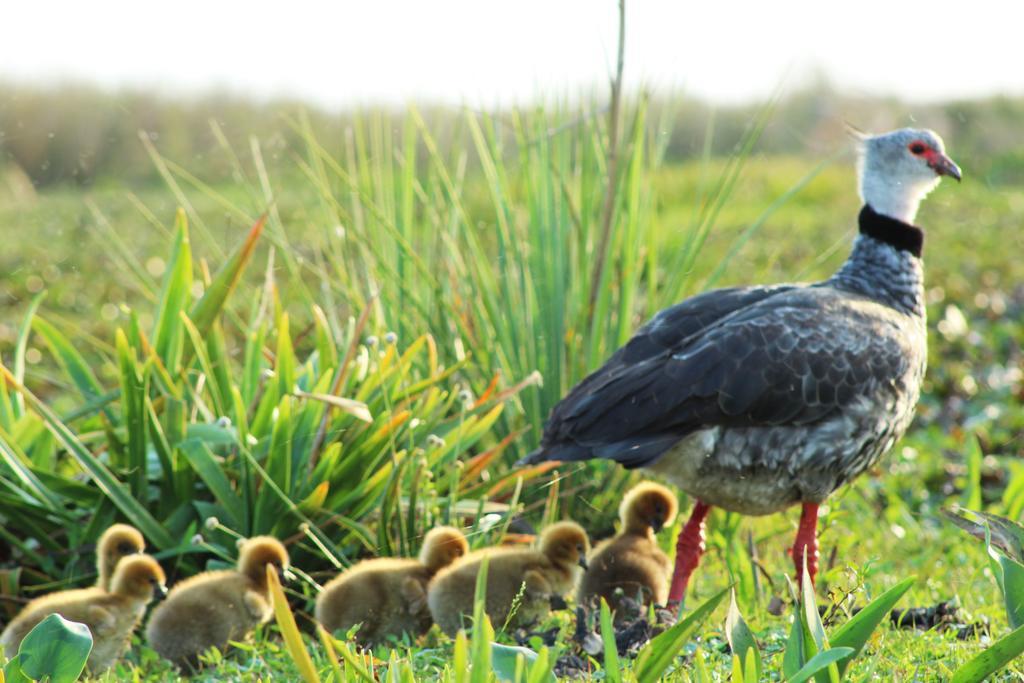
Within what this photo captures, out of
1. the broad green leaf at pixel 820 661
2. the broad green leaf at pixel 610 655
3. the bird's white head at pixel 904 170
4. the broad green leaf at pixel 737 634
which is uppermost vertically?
the bird's white head at pixel 904 170

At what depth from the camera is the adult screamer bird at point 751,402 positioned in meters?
3.60

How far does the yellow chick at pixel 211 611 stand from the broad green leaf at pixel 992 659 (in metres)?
1.87

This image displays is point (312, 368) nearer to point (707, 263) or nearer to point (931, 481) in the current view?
point (931, 481)

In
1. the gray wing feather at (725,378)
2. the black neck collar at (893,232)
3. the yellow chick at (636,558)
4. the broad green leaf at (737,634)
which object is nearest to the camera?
the broad green leaf at (737,634)

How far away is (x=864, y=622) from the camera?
2.39 meters

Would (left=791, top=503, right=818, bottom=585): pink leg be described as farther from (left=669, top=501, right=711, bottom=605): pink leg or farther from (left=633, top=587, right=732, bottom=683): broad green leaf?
(left=633, top=587, right=732, bottom=683): broad green leaf

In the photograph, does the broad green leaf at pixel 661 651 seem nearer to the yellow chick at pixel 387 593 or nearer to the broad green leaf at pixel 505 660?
the broad green leaf at pixel 505 660

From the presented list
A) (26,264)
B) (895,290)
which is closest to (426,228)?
(895,290)

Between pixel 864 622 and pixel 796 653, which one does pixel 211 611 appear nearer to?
pixel 796 653

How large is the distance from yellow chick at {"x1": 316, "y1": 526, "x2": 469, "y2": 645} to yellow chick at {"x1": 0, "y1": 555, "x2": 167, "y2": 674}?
19.6 inches

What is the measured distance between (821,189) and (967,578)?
10.8 meters

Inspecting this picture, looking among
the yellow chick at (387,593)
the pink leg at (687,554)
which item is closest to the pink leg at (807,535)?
the pink leg at (687,554)

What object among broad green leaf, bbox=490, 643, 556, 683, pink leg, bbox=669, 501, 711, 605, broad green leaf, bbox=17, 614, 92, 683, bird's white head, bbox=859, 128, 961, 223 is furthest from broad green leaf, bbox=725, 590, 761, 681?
bird's white head, bbox=859, 128, 961, 223

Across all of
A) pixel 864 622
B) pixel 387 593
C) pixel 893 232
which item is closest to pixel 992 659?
pixel 864 622
